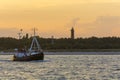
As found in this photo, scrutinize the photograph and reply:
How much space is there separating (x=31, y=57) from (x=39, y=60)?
2104 mm

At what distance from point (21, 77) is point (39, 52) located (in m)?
70.0

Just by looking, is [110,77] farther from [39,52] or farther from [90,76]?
[39,52]

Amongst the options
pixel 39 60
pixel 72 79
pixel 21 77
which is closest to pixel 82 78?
pixel 72 79

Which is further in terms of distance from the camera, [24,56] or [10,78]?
[24,56]

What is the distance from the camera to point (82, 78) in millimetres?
77812

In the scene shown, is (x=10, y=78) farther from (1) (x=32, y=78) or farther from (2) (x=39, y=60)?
(2) (x=39, y=60)

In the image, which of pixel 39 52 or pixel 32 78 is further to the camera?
pixel 39 52

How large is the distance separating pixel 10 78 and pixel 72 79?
26.2 feet

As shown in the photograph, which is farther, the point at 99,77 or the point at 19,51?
the point at 19,51

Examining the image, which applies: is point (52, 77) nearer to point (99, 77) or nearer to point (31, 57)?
point (99, 77)

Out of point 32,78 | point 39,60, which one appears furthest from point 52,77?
point 39,60

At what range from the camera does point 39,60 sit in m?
148

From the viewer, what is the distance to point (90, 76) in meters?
81.1

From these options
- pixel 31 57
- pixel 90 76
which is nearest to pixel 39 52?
pixel 31 57
